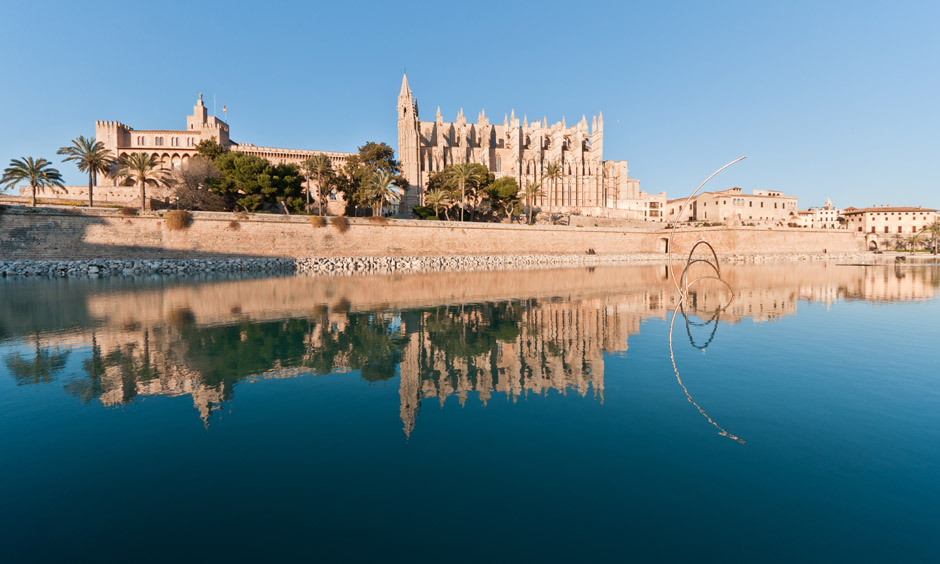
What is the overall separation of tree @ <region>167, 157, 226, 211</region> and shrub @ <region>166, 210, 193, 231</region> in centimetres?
813

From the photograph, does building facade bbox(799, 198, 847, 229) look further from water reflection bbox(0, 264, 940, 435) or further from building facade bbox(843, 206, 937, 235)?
water reflection bbox(0, 264, 940, 435)

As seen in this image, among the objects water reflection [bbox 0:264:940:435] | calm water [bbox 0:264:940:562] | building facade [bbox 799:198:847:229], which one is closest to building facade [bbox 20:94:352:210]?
water reflection [bbox 0:264:940:435]

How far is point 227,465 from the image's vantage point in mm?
4914

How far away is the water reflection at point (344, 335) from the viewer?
7887 mm

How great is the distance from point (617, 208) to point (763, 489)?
83540mm

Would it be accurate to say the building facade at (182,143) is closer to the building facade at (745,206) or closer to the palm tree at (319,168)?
the palm tree at (319,168)

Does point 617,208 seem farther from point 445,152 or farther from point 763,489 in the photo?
point 763,489

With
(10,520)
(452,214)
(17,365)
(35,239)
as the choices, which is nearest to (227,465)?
(10,520)

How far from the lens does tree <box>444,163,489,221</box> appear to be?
2090 inches

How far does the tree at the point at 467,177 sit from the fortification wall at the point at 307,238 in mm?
7741

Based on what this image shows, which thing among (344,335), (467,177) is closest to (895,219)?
(467,177)

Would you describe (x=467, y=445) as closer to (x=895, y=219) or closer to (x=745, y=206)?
(x=745, y=206)

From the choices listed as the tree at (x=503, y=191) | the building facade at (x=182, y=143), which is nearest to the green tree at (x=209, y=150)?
the building facade at (x=182, y=143)

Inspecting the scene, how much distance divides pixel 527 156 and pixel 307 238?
49.3 metres
